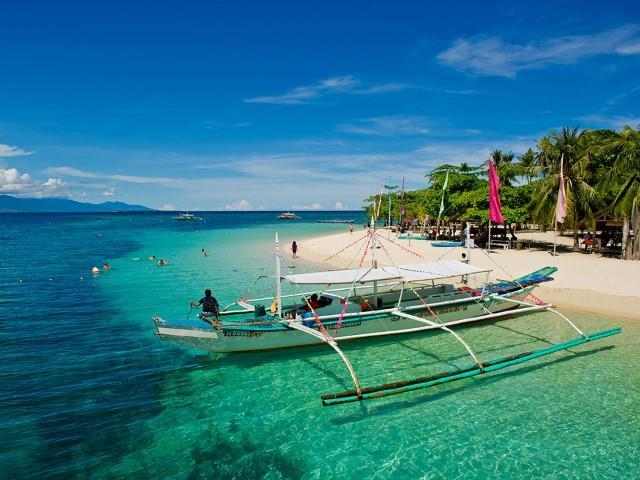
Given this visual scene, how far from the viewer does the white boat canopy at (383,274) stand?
1585 cm

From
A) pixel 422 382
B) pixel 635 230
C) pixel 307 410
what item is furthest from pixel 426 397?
pixel 635 230

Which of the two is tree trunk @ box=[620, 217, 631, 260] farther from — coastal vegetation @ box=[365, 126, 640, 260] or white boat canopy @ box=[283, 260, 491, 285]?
white boat canopy @ box=[283, 260, 491, 285]

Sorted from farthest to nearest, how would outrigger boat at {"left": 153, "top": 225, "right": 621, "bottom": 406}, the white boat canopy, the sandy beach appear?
1. the sandy beach
2. the white boat canopy
3. outrigger boat at {"left": 153, "top": 225, "right": 621, "bottom": 406}

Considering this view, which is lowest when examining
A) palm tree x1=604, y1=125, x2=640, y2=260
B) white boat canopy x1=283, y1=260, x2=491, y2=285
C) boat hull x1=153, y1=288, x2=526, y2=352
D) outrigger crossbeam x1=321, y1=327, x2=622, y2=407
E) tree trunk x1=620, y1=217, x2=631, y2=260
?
outrigger crossbeam x1=321, y1=327, x2=622, y2=407

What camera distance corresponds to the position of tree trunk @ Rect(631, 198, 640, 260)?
29.3m

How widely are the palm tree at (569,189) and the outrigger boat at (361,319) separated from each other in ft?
58.6

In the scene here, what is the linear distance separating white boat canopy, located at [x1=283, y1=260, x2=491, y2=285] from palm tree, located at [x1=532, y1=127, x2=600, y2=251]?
69.1ft

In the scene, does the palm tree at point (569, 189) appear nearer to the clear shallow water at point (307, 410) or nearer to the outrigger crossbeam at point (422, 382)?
the clear shallow water at point (307, 410)

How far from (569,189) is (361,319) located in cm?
2798

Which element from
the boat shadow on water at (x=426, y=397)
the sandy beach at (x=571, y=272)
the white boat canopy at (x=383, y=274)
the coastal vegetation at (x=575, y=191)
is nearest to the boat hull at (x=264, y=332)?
the white boat canopy at (x=383, y=274)

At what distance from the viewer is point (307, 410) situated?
11.4 m

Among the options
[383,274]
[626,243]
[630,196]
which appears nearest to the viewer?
[383,274]

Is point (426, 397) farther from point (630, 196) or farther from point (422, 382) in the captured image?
point (630, 196)

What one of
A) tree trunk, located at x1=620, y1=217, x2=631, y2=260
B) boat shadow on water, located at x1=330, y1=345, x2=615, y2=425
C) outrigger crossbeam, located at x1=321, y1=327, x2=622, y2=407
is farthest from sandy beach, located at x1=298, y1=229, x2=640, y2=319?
outrigger crossbeam, located at x1=321, y1=327, x2=622, y2=407
